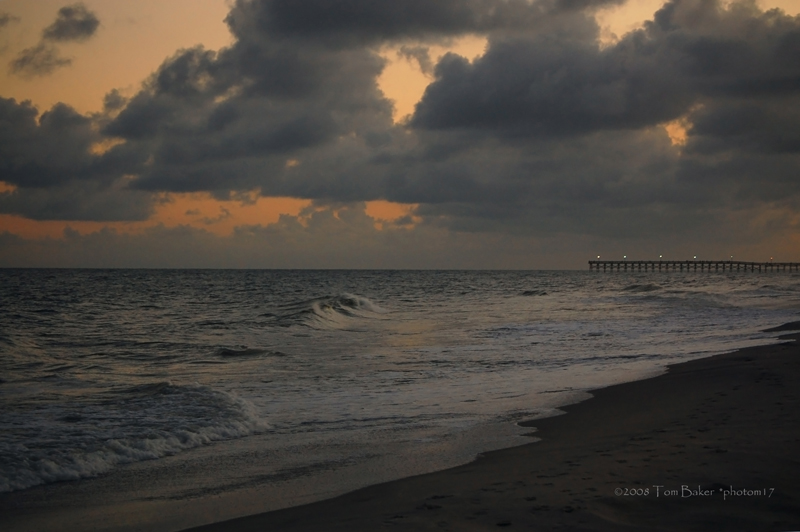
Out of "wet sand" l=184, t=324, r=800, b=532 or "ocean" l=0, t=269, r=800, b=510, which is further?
"ocean" l=0, t=269, r=800, b=510

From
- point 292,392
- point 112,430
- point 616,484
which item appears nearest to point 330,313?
point 292,392

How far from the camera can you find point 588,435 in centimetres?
786

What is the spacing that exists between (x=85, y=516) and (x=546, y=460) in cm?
457

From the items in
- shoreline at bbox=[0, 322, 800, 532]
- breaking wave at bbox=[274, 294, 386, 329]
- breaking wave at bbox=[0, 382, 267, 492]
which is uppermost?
shoreline at bbox=[0, 322, 800, 532]

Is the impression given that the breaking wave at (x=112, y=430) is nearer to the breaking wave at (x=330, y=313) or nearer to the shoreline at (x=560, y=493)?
the shoreline at (x=560, y=493)

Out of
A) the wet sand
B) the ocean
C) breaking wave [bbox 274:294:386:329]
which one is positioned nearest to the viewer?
the wet sand

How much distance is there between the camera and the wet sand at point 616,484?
15.3ft

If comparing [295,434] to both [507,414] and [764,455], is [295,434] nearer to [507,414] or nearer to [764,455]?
[507,414]

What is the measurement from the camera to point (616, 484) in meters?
5.46

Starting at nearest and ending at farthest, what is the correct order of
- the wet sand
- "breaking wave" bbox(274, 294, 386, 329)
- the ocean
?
1. the wet sand
2. the ocean
3. "breaking wave" bbox(274, 294, 386, 329)

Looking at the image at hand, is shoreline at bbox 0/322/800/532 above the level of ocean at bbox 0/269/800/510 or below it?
above

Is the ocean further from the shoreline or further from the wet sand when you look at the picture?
the wet sand

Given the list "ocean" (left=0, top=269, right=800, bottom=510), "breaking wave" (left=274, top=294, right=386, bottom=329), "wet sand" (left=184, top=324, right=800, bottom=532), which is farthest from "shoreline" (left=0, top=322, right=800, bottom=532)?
"breaking wave" (left=274, top=294, right=386, bottom=329)

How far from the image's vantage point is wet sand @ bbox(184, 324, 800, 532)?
468 cm
